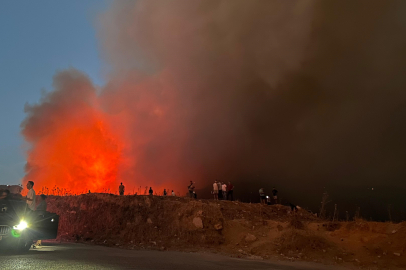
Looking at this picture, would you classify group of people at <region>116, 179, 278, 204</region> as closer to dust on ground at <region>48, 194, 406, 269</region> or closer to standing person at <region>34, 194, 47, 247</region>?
dust on ground at <region>48, 194, 406, 269</region>

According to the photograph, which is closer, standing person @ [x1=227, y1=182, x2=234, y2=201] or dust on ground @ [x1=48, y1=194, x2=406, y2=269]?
dust on ground @ [x1=48, y1=194, x2=406, y2=269]

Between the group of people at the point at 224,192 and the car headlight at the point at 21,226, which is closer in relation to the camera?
the car headlight at the point at 21,226

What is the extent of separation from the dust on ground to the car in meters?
5.86

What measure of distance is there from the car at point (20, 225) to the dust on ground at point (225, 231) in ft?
19.2

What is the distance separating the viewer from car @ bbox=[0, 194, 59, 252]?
11.0m

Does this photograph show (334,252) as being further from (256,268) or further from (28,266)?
(28,266)

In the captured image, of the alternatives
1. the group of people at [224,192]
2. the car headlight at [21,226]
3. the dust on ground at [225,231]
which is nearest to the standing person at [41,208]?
the car headlight at [21,226]

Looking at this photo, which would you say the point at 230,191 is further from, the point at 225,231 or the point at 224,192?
the point at 225,231

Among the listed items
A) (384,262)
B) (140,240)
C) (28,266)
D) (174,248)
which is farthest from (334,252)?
(28,266)

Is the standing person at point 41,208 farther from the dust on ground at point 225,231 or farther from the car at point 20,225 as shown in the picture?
the dust on ground at point 225,231

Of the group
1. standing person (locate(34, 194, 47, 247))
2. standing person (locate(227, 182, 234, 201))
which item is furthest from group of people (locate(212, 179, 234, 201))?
standing person (locate(34, 194, 47, 247))

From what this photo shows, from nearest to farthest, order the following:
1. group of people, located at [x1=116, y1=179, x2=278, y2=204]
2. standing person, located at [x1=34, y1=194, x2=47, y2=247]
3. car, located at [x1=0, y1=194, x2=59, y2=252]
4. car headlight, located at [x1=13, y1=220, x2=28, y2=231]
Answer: car, located at [x1=0, y1=194, x2=59, y2=252], car headlight, located at [x1=13, y1=220, x2=28, y2=231], standing person, located at [x1=34, y1=194, x2=47, y2=247], group of people, located at [x1=116, y1=179, x2=278, y2=204]

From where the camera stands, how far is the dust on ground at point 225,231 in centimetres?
1443

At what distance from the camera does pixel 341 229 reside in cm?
1678
